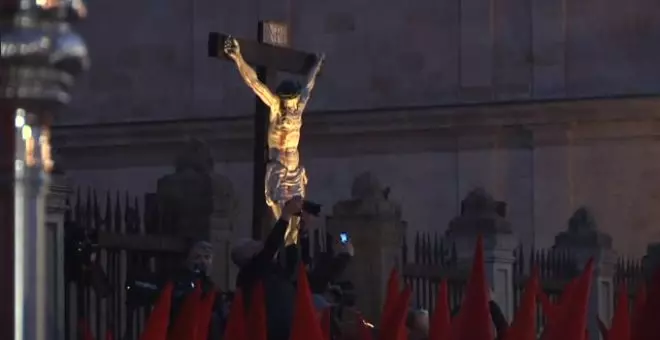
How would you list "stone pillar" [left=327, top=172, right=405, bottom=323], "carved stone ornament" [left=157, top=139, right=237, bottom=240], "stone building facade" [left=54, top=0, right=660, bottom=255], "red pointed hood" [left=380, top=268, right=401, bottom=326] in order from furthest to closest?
"stone building facade" [left=54, top=0, right=660, bottom=255]
"stone pillar" [left=327, top=172, right=405, bottom=323]
"carved stone ornament" [left=157, top=139, right=237, bottom=240]
"red pointed hood" [left=380, top=268, right=401, bottom=326]

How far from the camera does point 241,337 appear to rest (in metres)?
4.79

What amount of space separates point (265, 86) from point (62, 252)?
8.02ft

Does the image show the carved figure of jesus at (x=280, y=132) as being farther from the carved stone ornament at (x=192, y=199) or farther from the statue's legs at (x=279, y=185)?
the carved stone ornament at (x=192, y=199)

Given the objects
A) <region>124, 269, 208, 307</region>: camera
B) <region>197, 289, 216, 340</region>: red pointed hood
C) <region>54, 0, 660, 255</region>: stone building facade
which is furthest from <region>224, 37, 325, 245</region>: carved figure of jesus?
<region>54, 0, 660, 255</region>: stone building facade

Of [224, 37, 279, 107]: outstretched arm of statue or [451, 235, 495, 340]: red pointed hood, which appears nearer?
[451, 235, 495, 340]: red pointed hood

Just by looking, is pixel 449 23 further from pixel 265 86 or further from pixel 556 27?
pixel 265 86

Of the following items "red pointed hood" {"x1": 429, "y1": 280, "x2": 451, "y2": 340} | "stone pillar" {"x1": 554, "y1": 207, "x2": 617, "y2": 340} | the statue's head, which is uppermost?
the statue's head

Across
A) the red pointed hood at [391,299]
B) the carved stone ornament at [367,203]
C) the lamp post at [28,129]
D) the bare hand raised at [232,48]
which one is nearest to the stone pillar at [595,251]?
the carved stone ornament at [367,203]

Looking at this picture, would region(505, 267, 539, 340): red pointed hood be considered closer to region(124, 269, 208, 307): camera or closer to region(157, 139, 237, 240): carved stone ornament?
region(124, 269, 208, 307): camera

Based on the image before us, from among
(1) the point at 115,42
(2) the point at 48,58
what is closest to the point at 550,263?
(1) the point at 115,42

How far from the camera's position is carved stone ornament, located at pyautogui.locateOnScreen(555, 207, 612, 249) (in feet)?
62.8

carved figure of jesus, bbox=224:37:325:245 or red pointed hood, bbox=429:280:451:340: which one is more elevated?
carved figure of jesus, bbox=224:37:325:245

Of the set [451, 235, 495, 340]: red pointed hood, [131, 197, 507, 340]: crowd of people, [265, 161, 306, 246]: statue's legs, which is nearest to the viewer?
[451, 235, 495, 340]: red pointed hood

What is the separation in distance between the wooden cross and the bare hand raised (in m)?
0.03
